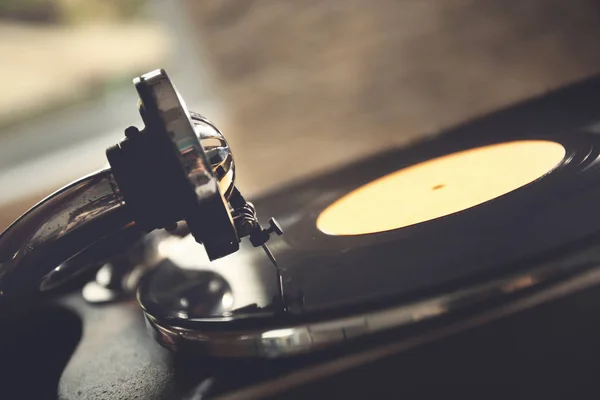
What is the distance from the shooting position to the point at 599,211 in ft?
1.31

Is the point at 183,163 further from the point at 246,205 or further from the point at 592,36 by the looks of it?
the point at 592,36

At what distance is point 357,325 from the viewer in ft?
1.26

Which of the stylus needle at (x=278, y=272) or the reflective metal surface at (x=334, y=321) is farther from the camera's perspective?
the stylus needle at (x=278, y=272)

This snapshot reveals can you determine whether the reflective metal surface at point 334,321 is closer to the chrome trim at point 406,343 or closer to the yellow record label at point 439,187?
the chrome trim at point 406,343

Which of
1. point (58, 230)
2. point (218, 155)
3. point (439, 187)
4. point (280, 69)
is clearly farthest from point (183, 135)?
point (280, 69)

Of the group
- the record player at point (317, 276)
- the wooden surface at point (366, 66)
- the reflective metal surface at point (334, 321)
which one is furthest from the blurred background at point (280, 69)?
the reflective metal surface at point (334, 321)

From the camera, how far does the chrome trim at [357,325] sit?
1.19 ft

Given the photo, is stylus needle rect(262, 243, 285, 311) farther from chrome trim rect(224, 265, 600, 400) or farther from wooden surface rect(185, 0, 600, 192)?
wooden surface rect(185, 0, 600, 192)

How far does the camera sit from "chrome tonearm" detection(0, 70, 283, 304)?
439 millimetres

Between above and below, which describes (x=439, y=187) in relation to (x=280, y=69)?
below

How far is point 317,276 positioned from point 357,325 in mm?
85

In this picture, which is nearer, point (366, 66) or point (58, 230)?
point (58, 230)

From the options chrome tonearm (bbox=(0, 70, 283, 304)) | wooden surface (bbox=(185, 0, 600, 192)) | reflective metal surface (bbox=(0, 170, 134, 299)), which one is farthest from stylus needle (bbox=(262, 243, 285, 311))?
wooden surface (bbox=(185, 0, 600, 192))

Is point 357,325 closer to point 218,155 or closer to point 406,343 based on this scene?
point 406,343
